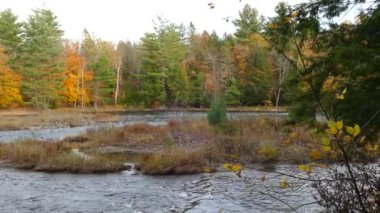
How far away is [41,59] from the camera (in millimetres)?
46062

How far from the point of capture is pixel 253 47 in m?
52.9

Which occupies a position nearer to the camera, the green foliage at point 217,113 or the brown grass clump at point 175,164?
the brown grass clump at point 175,164

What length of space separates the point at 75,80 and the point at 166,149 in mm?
40541

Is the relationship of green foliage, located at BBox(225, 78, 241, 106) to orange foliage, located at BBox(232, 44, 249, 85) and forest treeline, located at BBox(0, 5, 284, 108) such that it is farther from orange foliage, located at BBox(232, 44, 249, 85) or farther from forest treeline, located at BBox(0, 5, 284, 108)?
orange foliage, located at BBox(232, 44, 249, 85)

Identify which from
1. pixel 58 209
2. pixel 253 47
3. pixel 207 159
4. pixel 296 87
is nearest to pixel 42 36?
pixel 253 47

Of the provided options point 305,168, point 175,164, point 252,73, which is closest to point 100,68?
point 252,73

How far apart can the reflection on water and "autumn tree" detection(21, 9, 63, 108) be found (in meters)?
35.2

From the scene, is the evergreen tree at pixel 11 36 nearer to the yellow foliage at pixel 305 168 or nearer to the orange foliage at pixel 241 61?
the orange foliage at pixel 241 61

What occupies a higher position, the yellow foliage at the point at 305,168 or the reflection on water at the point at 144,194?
the yellow foliage at the point at 305,168

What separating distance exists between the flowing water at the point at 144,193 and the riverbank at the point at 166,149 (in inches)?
29.3

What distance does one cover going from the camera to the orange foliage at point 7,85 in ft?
153

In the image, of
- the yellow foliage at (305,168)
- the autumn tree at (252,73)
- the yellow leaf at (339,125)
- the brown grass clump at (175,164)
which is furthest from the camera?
the autumn tree at (252,73)

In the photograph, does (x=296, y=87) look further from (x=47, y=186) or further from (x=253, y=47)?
(x=253, y=47)

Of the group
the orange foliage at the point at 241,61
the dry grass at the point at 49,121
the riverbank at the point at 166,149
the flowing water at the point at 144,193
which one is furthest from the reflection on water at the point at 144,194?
the orange foliage at the point at 241,61
